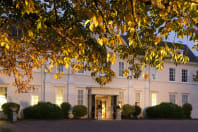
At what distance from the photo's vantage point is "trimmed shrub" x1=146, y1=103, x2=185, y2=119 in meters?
34.2

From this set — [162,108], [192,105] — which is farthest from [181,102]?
[162,108]

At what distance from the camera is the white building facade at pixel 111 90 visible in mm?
28766

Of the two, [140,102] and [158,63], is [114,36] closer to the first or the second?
[158,63]

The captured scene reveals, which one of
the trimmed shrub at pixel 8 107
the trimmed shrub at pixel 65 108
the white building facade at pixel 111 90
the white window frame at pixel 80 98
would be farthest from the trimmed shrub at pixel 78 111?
the trimmed shrub at pixel 8 107

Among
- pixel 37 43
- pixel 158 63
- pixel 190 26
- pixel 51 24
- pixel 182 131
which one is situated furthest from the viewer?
pixel 182 131

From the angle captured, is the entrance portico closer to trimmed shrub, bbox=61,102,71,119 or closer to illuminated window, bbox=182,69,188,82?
trimmed shrub, bbox=61,102,71,119

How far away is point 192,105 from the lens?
3919 centimetres

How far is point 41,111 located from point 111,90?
26.2 ft

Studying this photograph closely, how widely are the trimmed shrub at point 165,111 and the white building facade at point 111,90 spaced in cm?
139

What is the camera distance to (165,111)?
34.3 meters

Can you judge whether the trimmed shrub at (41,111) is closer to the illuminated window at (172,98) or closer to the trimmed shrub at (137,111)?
the trimmed shrub at (137,111)

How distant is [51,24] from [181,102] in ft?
99.9

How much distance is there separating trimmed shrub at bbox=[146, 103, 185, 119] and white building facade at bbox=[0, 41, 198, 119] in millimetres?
1393

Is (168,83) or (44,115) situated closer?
(44,115)
